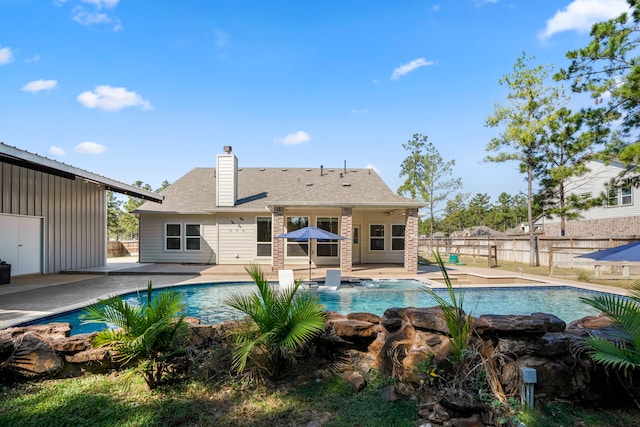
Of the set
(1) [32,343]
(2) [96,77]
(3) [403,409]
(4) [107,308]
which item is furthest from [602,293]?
(2) [96,77]

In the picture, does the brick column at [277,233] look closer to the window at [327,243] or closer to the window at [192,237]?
the window at [327,243]

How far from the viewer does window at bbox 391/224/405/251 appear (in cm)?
1742

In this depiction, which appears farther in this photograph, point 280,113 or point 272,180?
point 272,180

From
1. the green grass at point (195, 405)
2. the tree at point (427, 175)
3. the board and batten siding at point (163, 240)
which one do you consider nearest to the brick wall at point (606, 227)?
the tree at point (427, 175)

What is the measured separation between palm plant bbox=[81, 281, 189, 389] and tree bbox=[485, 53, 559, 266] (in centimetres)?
1886

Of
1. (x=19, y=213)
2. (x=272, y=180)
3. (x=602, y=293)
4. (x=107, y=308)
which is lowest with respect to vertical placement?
(x=602, y=293)

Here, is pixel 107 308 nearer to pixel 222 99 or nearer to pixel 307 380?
pixel 307 380

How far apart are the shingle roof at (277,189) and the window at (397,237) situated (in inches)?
78.3

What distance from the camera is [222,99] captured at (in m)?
15.6

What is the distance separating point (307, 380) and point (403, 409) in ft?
3.66

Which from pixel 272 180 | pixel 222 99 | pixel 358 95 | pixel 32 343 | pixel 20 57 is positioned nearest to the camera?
pixel 32 343

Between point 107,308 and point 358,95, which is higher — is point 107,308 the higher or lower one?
the lower one

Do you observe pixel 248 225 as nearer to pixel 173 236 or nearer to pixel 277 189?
pixel 277 189

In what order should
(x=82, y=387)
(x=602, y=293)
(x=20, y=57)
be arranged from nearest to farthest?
(x=82, y=387)
(x=602, y=293)
(x=20, y=57)
